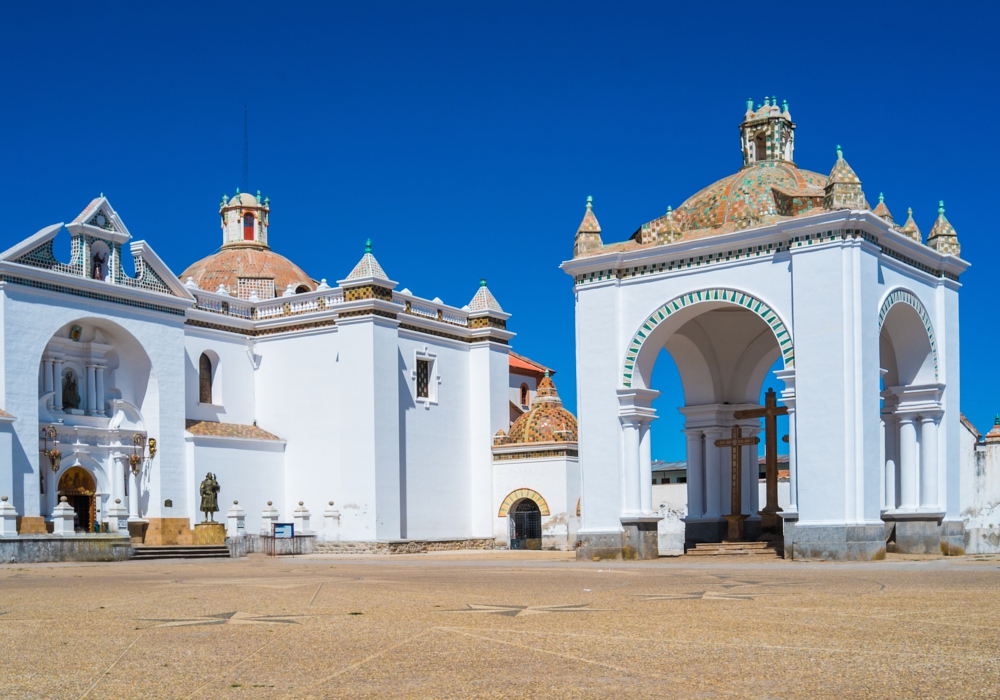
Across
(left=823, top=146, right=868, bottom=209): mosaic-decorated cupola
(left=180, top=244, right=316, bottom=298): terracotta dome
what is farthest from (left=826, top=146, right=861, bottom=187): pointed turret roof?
(left=180, top=244, right=316, bottom=298): terracotta dome

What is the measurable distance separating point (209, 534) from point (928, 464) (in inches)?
602

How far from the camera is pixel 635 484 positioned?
59.9 ft

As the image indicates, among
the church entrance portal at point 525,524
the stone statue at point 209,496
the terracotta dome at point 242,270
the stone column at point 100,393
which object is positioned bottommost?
the church entrance portal at point 525,524

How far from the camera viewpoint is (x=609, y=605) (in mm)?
8594

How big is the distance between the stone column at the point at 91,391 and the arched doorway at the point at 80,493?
4.31 feet

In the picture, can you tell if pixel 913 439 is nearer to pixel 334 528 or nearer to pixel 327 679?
pixel 334 528

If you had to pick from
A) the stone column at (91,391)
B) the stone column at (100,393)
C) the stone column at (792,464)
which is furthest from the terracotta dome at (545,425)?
the stone column at (792,464)

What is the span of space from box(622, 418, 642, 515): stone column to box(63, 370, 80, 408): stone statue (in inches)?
528

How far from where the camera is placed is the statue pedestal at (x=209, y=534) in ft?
85.6

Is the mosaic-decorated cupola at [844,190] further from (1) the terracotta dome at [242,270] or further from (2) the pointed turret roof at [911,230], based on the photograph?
(1) the terracotta dome at [242,270]

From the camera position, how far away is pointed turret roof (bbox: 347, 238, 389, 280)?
2791cm

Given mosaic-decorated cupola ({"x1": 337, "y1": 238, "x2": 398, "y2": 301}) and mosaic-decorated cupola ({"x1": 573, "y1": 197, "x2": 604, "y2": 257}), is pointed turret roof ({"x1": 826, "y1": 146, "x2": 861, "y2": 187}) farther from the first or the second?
mosaic-decorated cupola ({"x1": 337, "y1": 238, "x2": 398, "y2": 301})

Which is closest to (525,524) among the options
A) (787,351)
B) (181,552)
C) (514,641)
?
(181,552)

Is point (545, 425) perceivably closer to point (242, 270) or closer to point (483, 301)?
point (483, 301)
